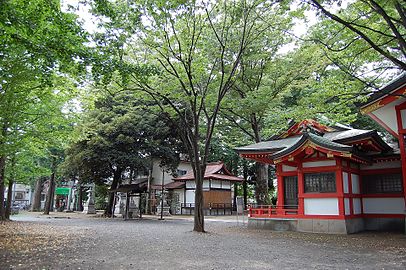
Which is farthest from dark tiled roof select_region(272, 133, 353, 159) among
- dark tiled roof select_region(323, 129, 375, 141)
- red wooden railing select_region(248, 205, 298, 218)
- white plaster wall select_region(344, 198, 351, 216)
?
red wooden railing select_region(248, 205, 298, 218)

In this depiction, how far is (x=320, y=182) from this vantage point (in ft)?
46.2

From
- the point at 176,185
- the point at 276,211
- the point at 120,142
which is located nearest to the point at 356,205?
the point at 276,211

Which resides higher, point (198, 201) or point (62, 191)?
point (62, 191)

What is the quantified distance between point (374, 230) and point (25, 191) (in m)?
66.6

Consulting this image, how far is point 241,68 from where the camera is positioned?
57.4 ft

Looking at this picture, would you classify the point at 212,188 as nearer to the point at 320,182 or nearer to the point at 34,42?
the point at 320,182

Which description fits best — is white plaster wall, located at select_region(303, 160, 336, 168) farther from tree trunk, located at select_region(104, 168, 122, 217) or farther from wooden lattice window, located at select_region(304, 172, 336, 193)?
tree trunk, located at select_region(104, 168, 122, 217)

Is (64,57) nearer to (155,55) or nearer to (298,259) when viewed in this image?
(155,55)

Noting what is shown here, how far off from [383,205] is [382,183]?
1.01 metres

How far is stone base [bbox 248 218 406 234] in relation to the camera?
13254 mm

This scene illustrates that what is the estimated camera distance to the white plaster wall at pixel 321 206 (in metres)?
13.4

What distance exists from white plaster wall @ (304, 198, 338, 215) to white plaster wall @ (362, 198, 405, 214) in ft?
7.93

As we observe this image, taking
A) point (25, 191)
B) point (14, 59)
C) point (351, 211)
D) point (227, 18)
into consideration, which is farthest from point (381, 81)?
point (25, 191)

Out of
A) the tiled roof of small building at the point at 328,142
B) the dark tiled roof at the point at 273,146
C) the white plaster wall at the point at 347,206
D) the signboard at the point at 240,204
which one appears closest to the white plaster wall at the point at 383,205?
the white plaster wall at the point at 347,206
